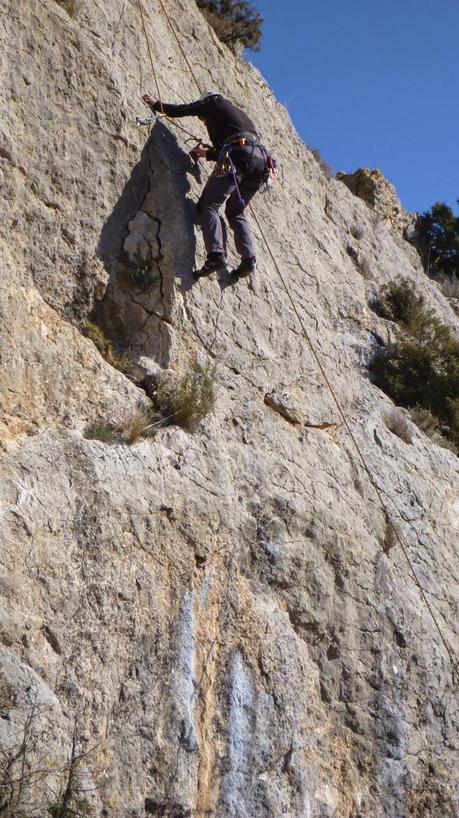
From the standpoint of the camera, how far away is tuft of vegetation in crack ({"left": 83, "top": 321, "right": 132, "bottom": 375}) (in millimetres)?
7461

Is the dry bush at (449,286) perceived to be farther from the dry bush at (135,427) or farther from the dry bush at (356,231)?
the dry bush at (135,427)

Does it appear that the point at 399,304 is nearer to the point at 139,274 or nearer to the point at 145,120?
the point at 145,120

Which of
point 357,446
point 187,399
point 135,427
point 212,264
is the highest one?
point 212,264

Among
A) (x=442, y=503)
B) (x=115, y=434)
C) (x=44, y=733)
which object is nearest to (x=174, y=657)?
(x=44, y=733)

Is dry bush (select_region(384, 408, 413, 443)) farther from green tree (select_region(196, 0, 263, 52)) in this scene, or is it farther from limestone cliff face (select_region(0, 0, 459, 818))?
green tree (select_region(196, 0, 263, 52))

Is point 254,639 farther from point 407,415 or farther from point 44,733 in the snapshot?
point 407,415

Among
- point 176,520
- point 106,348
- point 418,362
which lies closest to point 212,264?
point 106,348

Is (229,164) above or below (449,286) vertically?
below

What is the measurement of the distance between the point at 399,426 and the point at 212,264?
278cm

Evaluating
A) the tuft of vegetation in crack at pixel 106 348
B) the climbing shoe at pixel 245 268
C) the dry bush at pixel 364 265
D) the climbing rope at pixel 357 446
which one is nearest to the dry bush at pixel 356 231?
the dry bush at pixel 364 265

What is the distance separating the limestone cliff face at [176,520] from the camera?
5859 millimetres

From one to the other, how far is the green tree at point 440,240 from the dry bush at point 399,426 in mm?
6759

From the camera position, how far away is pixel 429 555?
862 centimetres

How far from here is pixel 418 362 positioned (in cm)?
1083
